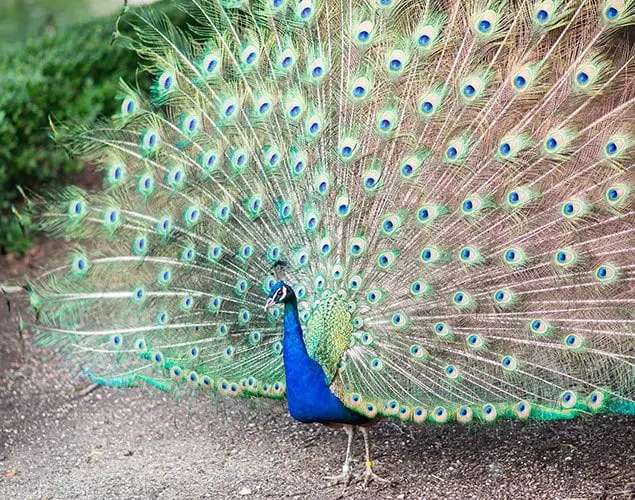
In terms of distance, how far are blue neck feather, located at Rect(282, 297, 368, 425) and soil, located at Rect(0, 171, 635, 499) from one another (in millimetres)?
588

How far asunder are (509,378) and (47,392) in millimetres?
3293

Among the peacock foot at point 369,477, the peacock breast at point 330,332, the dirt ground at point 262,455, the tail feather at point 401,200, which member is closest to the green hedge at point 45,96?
the dirt ground at point 262,455

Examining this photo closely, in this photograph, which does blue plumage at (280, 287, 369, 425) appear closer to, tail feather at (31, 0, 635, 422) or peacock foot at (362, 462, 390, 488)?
tail feather at (31, 0, 635, 422)

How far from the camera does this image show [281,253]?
4809mm

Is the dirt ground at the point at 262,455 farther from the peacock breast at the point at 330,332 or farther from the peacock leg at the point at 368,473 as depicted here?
the peacock breast at the point at 330,332

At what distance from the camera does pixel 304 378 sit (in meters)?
4.52

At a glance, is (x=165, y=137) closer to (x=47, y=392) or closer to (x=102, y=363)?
(x=102, y=363)

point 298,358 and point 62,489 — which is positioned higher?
point 298,358

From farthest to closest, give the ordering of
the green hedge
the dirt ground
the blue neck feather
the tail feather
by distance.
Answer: the green hedge < the dirt ground < the blue neck feather < the tail feather

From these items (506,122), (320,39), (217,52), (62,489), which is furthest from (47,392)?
(506,122)

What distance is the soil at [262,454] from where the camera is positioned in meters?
4.89

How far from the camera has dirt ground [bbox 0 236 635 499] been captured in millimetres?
4895

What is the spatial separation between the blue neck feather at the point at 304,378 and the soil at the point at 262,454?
588 mm

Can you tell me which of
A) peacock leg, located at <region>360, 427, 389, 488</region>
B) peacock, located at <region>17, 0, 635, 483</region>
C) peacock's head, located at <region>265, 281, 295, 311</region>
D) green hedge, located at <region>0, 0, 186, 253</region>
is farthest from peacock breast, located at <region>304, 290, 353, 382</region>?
green hedge, located at <region>0, 0, 186, 253</region>
